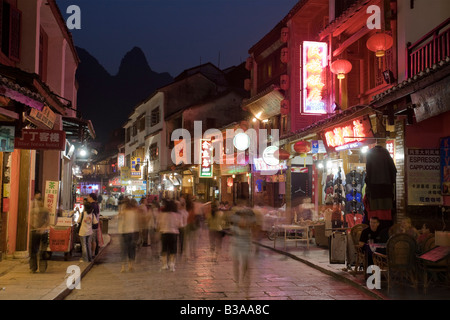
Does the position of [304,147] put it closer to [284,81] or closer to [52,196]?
[284,81]

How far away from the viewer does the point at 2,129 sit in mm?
10125

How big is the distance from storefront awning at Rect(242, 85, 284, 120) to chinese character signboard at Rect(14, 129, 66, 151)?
13031 mm

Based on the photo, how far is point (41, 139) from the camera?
11.2 m

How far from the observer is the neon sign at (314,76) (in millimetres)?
17016

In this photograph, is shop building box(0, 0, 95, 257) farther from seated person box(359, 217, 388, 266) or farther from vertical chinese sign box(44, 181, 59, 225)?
seated person box(359, 217, 388, 266)

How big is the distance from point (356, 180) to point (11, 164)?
11.5 meters

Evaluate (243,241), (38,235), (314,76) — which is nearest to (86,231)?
(38,235)

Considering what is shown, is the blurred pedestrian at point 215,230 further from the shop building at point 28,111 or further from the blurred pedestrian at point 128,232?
the shop building at point 28,111

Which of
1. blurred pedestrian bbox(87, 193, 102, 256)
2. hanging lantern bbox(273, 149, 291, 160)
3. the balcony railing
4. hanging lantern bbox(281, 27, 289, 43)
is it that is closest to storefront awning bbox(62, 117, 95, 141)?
blurred pedestrian bbox(87, 193, 102, 256)

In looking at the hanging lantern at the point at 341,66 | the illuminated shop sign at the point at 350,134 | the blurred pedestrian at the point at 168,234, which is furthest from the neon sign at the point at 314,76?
the blurred pedestrian at the point at 168,234

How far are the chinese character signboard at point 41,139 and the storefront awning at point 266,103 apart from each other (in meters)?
13.0

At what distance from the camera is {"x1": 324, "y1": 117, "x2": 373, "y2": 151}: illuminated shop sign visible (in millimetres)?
12219

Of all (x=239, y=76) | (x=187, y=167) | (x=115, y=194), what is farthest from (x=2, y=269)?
(x=115, y=194)
